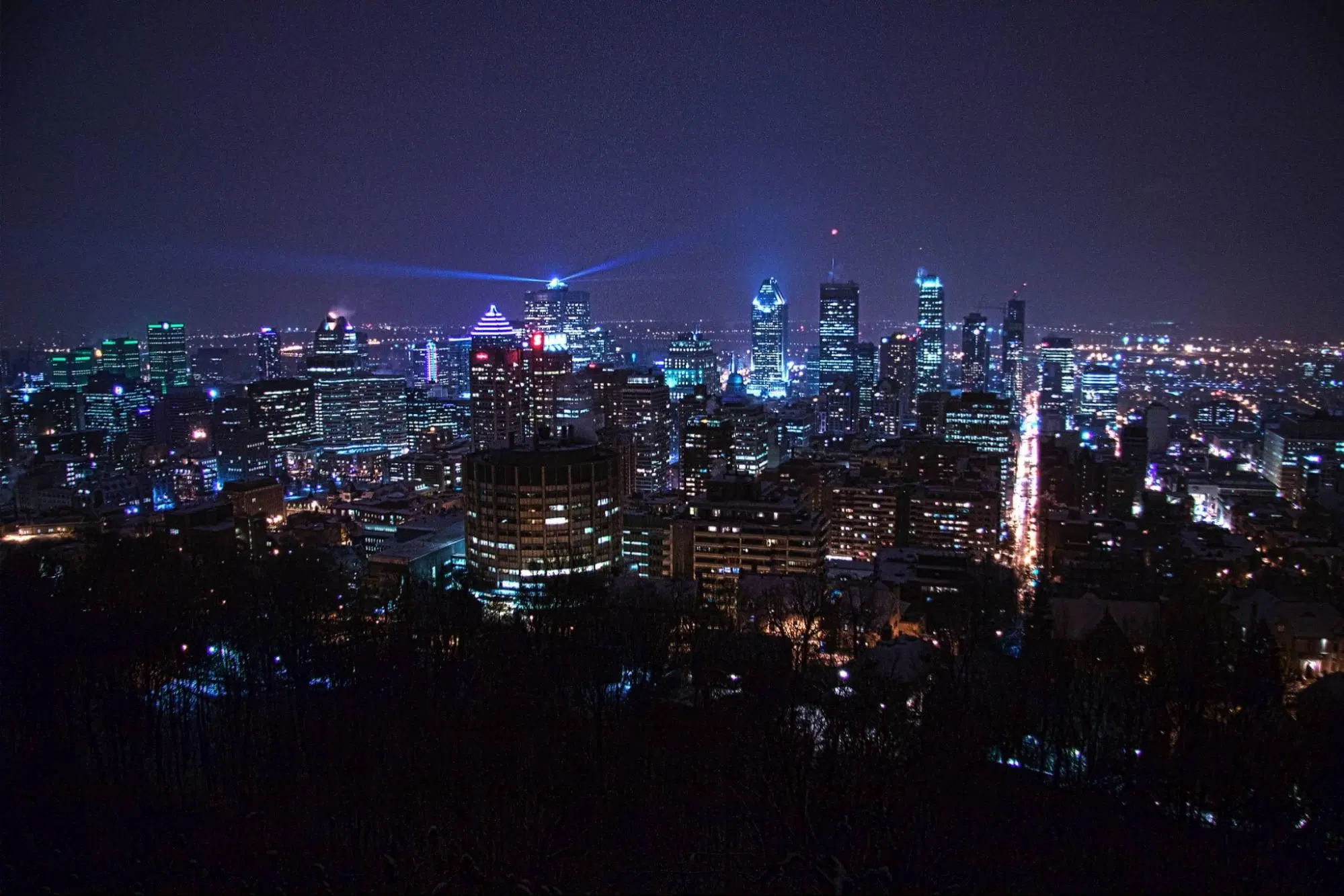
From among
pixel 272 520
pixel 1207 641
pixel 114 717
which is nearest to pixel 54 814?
pixel 114 717

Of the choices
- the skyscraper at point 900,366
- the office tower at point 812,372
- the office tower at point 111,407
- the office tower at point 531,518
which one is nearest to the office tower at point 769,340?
the office tower at point 812,372

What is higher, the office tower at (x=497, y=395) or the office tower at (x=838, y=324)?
the office tower at (x=838, y=324)

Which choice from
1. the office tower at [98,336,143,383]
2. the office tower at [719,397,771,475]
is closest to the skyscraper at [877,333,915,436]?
the office tower at [719,397,771,475]

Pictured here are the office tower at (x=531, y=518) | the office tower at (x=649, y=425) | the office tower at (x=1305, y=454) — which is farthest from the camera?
the office tower at (x=649, y=425)

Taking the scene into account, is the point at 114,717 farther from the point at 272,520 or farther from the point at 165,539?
the point at 272,520

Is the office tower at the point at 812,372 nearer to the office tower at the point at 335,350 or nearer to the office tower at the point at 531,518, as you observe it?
the office tower at the point at 335,350

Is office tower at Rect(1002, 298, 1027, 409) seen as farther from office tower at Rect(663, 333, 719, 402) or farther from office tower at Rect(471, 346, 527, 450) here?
office tower at Rect(471, 346, 527, 450)

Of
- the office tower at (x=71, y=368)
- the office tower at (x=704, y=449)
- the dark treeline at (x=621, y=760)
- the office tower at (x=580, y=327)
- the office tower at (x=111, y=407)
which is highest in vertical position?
the office tower at (x=580, y=327)

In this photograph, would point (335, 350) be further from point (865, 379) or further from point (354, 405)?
point (865, 379)
